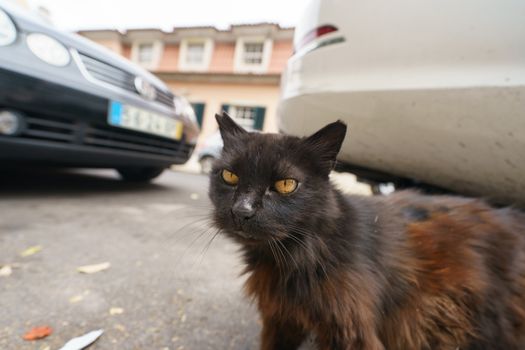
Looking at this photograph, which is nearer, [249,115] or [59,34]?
[59,34]

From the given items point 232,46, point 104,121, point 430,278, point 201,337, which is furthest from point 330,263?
point 232,46

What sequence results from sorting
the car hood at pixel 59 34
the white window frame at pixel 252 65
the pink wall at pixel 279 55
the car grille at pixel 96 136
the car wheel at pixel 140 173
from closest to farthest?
the car hood at pixel 59 34, the car grille at pixel 96 136, the car wheel at pixel 140 173, the pink wall at pixel 279 55, the white window frame at pixel 252 65

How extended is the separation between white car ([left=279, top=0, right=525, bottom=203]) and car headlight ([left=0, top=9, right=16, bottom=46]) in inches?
70.4

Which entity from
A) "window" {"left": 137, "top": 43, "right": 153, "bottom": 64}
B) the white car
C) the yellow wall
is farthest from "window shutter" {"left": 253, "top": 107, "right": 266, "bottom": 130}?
the white car

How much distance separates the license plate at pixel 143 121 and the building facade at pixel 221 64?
30.6 feet

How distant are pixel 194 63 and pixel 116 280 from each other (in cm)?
1524

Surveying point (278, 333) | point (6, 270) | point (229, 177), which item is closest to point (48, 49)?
point (6, 270)

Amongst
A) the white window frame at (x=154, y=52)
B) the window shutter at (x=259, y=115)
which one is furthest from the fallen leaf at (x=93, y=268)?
the white window frame at (x=154, y=52)

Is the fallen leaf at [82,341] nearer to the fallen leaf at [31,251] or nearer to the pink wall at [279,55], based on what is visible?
the fallen leaf at [31,251]

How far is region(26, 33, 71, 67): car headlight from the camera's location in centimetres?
218

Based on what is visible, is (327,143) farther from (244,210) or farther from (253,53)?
(253,53)

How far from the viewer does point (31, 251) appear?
1.70 meters

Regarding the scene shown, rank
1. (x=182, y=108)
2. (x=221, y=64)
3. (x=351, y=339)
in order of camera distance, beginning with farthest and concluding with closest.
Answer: (x=221, y=64) < (x=182, y=108) < (x=351, y=339)

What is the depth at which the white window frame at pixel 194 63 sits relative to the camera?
594 inches
